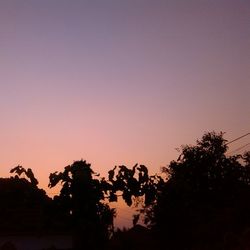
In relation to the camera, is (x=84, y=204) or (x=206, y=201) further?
(x=206, y=201)

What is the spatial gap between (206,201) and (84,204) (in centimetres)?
4569

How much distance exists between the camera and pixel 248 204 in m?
30.8

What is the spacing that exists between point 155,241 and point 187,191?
Answer: 121 ft

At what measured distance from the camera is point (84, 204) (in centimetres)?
617

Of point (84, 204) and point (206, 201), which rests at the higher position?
point (206, 201)

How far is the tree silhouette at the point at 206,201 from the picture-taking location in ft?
82.2

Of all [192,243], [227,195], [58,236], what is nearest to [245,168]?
[227,195]

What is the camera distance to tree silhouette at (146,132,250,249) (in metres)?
25.1

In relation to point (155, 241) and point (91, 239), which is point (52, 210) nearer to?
point (91, 239)

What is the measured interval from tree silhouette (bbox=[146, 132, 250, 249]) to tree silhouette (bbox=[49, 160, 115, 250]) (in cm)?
86

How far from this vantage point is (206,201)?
165ft

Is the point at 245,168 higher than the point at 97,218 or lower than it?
higher

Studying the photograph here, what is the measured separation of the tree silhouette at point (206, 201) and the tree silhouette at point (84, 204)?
857 mm

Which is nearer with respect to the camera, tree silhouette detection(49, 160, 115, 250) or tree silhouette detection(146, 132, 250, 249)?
tree silhouette detection(49, 160, 115, 250)
